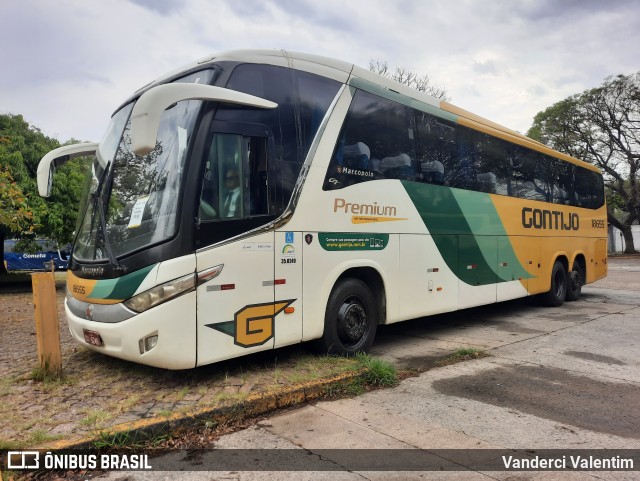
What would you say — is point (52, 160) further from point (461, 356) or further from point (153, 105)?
point (461, 356)

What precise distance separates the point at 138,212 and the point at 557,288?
10.3 metres

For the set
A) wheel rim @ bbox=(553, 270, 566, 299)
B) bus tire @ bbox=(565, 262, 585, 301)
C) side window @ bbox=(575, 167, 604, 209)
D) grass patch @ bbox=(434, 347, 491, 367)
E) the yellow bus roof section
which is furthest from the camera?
side window @ bbox=(575, 167, 604, 209)

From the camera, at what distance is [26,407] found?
4176mm

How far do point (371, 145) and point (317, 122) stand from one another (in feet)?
3.28

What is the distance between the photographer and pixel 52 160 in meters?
6.05

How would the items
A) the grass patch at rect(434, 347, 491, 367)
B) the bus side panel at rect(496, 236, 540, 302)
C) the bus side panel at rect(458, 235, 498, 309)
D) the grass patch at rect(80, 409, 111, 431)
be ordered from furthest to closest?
the bus side panel at rect(496, 236, 540, 302) → the bus side panel at rect(458, 235, 498, 309) → the grass patch at rect(434, 347, 491, 367) → the grass patch at rect(80, 409, 111, 431)

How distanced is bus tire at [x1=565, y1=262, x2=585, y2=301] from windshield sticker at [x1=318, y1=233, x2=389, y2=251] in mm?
7765

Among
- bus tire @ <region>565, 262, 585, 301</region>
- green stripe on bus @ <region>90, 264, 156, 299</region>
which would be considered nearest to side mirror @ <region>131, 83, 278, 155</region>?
green stripe on bus @ <region>90, 264, 156, 299</region>

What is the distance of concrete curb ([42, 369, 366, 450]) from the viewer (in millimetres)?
3604

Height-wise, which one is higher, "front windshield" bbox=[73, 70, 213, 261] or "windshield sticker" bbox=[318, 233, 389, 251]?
"front windshield" bbox=[73, 70, 213, 261]

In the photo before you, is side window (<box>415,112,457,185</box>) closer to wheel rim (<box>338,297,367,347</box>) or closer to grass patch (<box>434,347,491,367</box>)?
wheel rim (<box>338,297,367,347</box>)

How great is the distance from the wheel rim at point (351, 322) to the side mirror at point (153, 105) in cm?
288

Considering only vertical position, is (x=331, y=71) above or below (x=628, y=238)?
above

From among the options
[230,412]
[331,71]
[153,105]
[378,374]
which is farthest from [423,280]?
[153,105]
